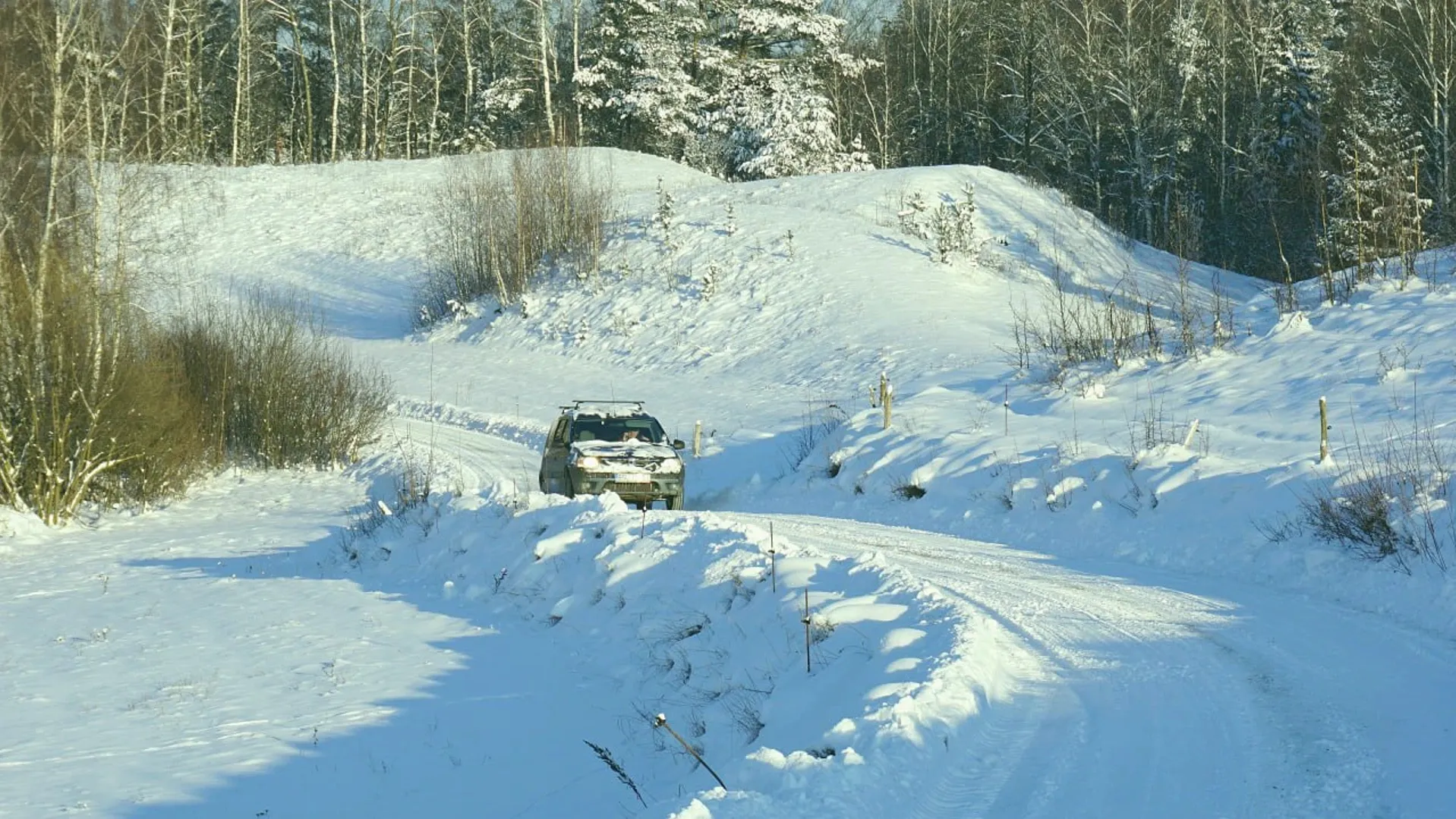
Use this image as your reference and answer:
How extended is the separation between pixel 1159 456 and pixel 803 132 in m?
37.4

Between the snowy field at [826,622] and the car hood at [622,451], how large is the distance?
1.82m

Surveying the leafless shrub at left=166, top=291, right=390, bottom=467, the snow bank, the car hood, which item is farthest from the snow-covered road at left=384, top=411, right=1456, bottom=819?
the leafless shrub at left=166, top=291, right=390, bottom=467

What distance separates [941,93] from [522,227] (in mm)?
29786

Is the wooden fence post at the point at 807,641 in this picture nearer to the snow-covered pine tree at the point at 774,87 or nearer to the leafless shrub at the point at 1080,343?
the leafless shrub at the point at 1080,343

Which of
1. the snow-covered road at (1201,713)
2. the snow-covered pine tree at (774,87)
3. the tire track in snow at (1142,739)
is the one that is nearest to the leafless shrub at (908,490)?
the snow-covered road at (1201,713)

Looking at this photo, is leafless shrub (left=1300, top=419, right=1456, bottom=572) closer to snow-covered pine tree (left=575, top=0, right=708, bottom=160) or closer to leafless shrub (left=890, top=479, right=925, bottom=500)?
leafless shrub (left=890, top=479, right=925, bottom=500)

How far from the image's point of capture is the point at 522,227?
4391 centimetres

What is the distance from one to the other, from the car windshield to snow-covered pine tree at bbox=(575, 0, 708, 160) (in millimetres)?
37722

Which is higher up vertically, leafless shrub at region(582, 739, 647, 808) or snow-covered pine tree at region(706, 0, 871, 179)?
snow-covered pine tree at region(706, 0, 871, 179)

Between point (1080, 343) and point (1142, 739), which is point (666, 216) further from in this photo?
point (1142, 739)

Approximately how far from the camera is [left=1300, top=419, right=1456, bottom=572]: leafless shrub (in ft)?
34.8

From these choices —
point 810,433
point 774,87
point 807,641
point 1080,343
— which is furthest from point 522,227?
point 807,641

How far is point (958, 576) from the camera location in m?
12.1

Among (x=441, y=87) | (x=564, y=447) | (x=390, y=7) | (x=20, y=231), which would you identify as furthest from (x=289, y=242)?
(x=564, y=447)
